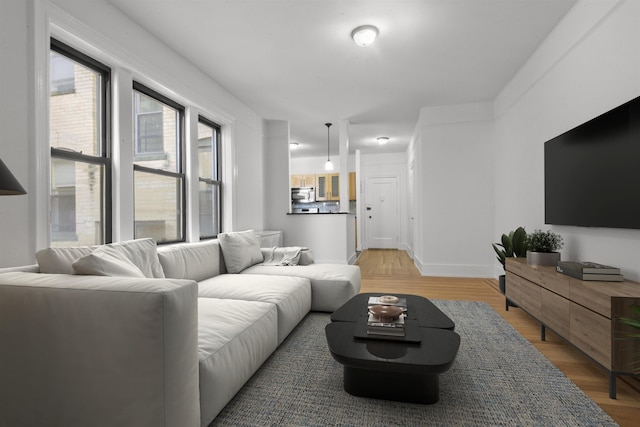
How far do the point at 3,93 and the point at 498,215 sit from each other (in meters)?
5.31

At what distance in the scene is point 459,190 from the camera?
16.6 feet

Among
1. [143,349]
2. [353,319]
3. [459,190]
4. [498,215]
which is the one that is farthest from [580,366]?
[459,190]

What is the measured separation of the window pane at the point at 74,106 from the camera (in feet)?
7.55

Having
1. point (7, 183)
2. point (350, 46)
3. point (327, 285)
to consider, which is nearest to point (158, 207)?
point (327, 285)

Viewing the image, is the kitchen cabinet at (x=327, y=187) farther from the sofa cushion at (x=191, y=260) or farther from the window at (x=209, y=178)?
the sofa cushion at (x=191, y=260)

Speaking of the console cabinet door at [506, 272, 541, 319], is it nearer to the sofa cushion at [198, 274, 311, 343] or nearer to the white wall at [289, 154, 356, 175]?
the sofa cushion at [198, 274, 311, 343]

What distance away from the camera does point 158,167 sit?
3311mm

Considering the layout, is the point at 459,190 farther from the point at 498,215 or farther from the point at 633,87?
the point at 633,87

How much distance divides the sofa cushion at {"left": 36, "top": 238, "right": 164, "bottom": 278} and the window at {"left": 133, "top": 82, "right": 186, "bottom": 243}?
0.94 metres

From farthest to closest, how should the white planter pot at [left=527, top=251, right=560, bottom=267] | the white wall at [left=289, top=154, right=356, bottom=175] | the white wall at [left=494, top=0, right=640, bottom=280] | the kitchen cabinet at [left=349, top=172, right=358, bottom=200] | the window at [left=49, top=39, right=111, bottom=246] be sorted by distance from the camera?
the white wall at [left=289, top=154, right=356, bottom=175] → the kitchen cabinet at [left=349, top=172, right=358, bottom=200] → the white planter pot at [left=527, top=251, right=560, bottom=267] → the window at [left=49, top=39, right=111, bottom=246] → the white wall at [left=494, top=0, right=640, bottom=280]

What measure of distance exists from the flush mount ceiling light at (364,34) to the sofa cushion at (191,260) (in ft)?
7.80

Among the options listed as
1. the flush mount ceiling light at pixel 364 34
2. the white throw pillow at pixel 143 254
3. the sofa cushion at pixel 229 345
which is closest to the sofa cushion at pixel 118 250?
the white throw pillow at pixel 143 254

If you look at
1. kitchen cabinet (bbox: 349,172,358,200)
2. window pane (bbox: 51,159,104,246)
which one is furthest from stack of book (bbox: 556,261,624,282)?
kitchen cabinet (bbox: 349,172,358,200)

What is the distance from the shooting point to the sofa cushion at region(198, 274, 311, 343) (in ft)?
7.63
